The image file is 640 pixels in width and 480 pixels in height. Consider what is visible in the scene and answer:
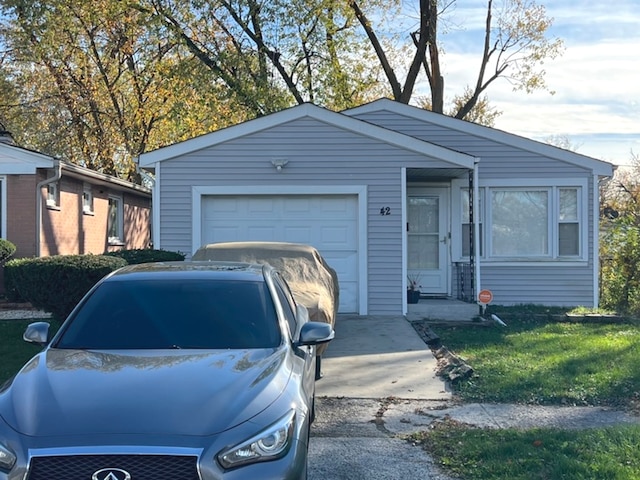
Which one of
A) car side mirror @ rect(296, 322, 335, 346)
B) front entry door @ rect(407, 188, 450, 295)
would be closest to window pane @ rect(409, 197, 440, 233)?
front entry door @ rect(407, 188, 450, 295)

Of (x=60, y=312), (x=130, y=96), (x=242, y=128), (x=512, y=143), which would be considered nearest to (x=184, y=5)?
(x=130, y=96)

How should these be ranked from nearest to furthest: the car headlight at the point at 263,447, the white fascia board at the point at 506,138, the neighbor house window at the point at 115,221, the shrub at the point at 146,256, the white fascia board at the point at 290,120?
the car headlight at the point at 263,447 < the shrub at the point at 146,256 < the white fascia board at the point at 290,120 < the white fascia board at the point at 506,138 < the neighbor house window at the point at 115,221

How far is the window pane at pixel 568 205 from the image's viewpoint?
1350cm

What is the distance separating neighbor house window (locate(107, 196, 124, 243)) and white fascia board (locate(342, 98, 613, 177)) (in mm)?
9810

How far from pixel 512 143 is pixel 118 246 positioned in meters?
12.7

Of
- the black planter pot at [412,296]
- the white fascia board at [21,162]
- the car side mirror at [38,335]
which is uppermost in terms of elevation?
the white fascia board at [21,162]

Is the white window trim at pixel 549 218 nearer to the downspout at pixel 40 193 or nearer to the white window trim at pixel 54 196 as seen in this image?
the downspout at pixel 40 193

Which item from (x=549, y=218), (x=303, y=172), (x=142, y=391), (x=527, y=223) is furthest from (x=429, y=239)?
(x=142, y=391)

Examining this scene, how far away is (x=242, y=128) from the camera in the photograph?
1228 cm

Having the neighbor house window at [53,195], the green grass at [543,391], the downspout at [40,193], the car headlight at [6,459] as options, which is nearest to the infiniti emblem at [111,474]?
the car headlight at [6,459]

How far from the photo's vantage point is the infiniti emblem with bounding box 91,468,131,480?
320 cm

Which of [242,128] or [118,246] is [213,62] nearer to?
[118,246]

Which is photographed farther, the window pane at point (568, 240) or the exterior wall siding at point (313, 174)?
the window pane at point (568, 240)

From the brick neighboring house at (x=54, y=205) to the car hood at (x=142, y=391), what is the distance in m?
11.0
